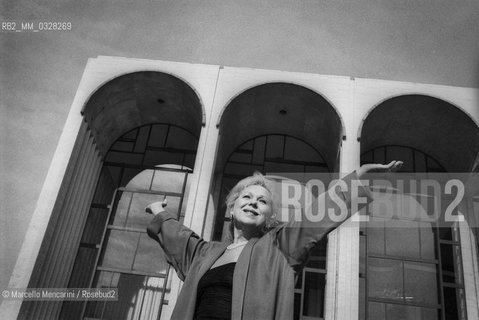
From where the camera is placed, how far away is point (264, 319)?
7.68 ft

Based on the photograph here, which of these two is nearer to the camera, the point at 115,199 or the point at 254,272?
the point at 254,272

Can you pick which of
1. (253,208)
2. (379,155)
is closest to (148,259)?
(379,155)

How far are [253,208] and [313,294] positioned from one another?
21.1 ft

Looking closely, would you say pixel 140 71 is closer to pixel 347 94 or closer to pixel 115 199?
pixel 115 199

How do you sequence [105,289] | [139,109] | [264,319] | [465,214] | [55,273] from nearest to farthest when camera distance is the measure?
[264,319] → [55,273] → [105,289] → [465,214] → [139,109]

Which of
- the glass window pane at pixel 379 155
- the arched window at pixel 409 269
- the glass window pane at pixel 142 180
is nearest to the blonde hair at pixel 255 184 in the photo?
the arched window at pixel 409 269

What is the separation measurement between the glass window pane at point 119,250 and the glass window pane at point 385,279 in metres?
4.95

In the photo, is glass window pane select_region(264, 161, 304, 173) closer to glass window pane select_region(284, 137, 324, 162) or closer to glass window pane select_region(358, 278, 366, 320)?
glass window pane select_region(284, 137, 324, 162)

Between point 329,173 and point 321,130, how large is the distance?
3.48 ft

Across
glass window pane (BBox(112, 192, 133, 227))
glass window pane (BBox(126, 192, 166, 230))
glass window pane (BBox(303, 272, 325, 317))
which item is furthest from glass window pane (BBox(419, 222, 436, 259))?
glass window pane (BBox(112, 192, 133, 227))

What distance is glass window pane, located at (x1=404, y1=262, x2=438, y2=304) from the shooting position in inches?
351

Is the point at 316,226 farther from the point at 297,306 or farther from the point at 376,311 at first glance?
the point at 376,311

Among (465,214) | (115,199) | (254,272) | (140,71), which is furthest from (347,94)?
(254,272)

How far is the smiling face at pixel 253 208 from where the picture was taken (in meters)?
2.78
